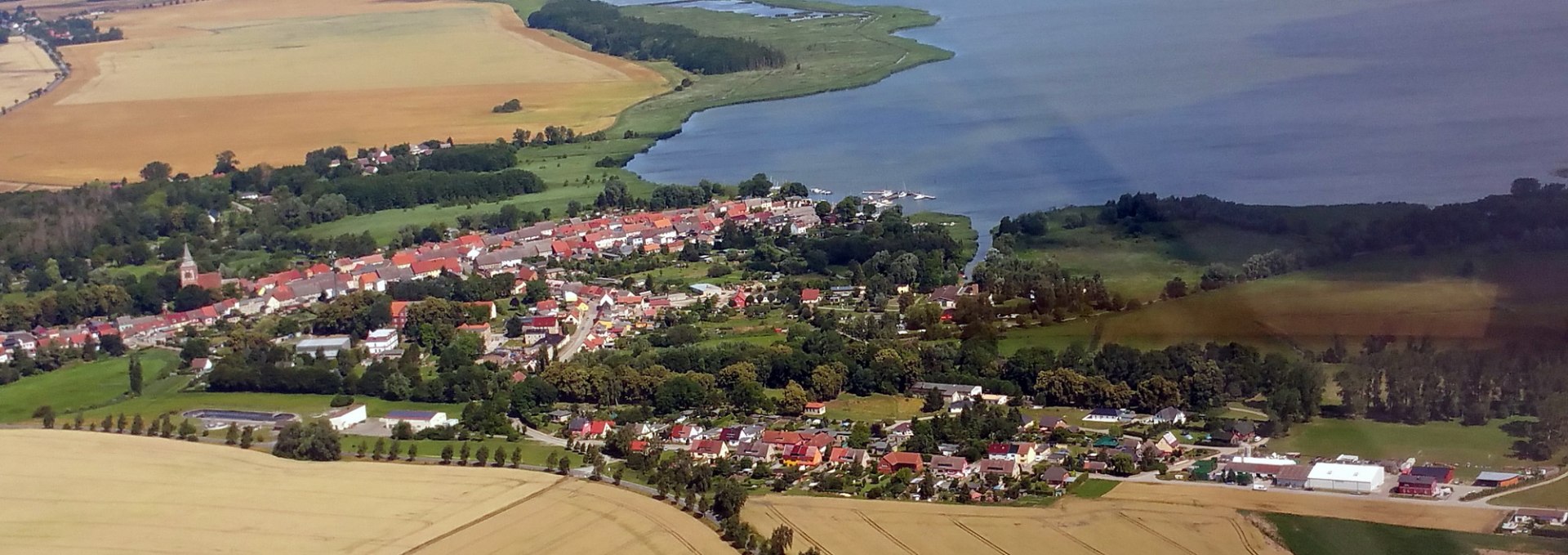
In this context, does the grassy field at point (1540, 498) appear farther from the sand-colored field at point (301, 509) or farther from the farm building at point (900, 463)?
the sand-colored field at point (301, 509)

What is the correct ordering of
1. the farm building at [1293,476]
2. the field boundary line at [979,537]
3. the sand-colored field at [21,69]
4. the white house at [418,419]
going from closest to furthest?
the field boundary line at [979,537], the farm building at [1293,476], the white house at [418,419], the sand-colored field at [21,69]

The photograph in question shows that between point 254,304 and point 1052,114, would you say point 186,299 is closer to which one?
point 254,304

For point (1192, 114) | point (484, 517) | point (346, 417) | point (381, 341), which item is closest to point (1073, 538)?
point (484, 517)

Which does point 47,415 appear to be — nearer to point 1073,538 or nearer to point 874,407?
point 874,407

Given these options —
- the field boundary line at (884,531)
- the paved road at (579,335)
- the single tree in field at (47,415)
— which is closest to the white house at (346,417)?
the paved road at (579,335)

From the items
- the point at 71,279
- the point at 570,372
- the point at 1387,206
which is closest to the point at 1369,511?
the point at 1387,206

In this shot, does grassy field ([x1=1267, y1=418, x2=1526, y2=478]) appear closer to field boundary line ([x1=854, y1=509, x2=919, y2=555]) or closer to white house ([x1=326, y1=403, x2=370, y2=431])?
field boundary line ([x1=854, y1=509, x2=919, y2=555])
